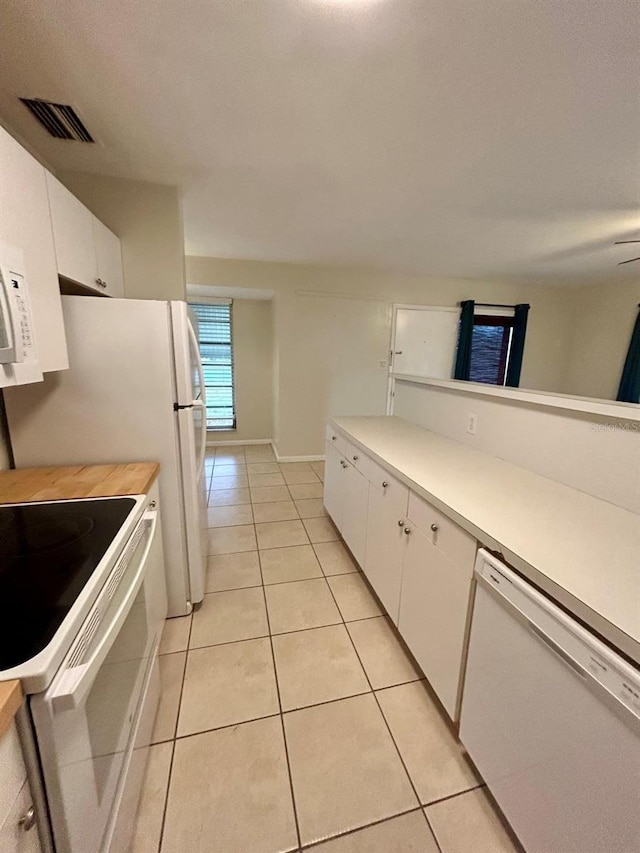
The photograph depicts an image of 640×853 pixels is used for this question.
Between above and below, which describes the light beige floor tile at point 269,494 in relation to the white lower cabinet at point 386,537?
below

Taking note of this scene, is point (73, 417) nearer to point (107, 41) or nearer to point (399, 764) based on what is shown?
point (107, 41)

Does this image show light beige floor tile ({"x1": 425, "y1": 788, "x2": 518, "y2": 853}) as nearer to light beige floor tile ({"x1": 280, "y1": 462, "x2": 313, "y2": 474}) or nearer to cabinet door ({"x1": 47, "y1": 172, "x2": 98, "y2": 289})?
cabinet door ({"x1": 47, "y1": 172, "x2": 98, "y2": 289})

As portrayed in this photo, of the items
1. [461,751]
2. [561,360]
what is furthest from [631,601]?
[561,360]

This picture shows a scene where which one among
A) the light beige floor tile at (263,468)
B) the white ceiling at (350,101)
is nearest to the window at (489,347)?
the white ceiling at (350,101)

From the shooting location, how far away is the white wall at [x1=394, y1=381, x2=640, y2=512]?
4.00 feet

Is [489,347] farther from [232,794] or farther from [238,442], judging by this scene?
[232,794]

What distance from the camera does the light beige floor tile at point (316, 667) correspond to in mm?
1446

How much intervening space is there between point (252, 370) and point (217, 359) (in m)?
0.50

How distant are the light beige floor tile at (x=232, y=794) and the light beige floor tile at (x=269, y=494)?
2.06m

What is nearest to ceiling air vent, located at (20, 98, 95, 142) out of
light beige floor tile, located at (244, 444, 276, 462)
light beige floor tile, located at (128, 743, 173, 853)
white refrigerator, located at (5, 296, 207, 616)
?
white refrigerator, located at (5, 296, 207, 616)

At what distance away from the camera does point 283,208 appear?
249cm

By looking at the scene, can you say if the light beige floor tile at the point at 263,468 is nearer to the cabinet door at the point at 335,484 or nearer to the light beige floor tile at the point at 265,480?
the light beige floor tile at the point at 265,480

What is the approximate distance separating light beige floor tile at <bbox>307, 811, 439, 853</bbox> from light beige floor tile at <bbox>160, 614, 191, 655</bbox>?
96 centimetres

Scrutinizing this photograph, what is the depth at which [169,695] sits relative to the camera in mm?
1427
